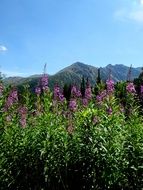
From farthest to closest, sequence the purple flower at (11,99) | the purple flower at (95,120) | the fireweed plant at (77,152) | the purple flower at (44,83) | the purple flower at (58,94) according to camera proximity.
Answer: the purple flower at (58,94)
the purple flower at (11,99)
the purple flower at (44,83)
the purple flower at (95,120)
the fireweed plant at (77,152)

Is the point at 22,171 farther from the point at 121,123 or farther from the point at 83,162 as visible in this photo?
the point at 121,123

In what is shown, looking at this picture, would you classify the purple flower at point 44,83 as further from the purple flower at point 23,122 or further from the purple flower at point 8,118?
the purple flower at point 8,118

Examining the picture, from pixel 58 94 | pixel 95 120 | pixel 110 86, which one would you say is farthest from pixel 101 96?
pixel 58 94

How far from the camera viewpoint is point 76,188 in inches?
435

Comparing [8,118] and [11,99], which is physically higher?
[11,99]

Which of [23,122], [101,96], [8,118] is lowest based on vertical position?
[23,122]

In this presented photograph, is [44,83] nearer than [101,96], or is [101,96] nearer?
[101,96]

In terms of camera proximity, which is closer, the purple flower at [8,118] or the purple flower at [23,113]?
the purple flower at [8,118]

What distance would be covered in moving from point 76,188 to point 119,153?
1.45m

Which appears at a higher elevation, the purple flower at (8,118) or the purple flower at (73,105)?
the purple flower at (73,105)

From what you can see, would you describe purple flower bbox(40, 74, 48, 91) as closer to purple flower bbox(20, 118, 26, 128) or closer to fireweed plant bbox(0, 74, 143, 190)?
purple flower bbox(20, 118, 26, 128)

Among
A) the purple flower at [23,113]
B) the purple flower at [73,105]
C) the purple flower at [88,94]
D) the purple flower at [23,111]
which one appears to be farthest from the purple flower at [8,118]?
the purple flower at [88,94]

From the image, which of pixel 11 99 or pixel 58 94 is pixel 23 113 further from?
pixel 58 94

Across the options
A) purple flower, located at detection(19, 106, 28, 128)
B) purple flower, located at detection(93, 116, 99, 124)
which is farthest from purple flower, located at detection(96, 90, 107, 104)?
purple flower, located at detection(19, 106, 28, 128)
